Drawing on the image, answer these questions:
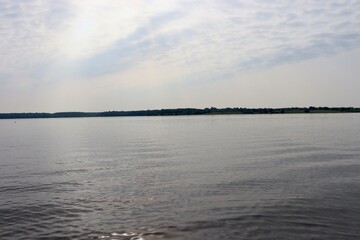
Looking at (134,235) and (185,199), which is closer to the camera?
(134,235)

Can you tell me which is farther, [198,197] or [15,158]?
[15,158]

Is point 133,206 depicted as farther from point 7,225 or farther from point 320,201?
point 320,201

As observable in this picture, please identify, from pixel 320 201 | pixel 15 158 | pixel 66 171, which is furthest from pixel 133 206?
pixel 15 158

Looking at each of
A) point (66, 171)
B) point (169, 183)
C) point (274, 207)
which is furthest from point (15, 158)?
point (274, 207)

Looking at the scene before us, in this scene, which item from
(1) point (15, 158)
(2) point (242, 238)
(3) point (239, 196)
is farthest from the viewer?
(1) point (15, 158)

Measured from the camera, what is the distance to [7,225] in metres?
15.9

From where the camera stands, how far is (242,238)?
45.2 ft

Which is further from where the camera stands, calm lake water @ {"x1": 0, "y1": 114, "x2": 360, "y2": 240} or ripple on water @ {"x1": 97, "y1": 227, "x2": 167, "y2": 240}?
calm lake water @ {"x1": 0, "y1": 114, "x2": 360, "y2": 240}

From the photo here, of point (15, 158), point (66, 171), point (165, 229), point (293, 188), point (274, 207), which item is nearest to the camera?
point (165, 229)

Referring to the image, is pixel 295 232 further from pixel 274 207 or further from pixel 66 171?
pixel 66 171

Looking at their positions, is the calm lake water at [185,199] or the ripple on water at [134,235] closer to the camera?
the ripple on water at [134,235]

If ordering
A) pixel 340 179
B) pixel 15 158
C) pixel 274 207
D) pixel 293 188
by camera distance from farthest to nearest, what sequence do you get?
pixel 15 158, pixel 340 179, pixel 293 188, pixel 274 207

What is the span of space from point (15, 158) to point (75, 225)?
28668mm

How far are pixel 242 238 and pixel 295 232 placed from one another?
7.90 feet
